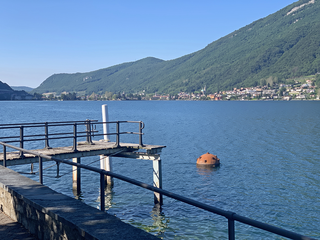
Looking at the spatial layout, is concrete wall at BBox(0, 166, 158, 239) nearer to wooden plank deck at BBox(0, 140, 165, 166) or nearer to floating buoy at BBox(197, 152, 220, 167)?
wooden plank deck at BBox(0, 140, 165, 166)

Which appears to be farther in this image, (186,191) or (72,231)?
(186,191)

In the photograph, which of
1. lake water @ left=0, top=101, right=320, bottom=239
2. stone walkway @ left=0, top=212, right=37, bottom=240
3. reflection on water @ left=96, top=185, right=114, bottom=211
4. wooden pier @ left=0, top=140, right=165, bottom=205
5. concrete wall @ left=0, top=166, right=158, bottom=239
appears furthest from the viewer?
reflection on water @ left=96, top=185, right=114, bottom=211

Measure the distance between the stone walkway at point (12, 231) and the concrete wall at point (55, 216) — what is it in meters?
0.07

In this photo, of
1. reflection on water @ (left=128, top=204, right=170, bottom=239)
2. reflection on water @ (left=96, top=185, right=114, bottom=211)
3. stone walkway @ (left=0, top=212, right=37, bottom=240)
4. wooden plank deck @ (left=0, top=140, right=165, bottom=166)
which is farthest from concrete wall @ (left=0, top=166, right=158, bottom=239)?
reflection on water @ (left=96, top=185, right=114, bottom=211)

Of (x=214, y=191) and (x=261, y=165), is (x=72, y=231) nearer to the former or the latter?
(x=214, y=191)

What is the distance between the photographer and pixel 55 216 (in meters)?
4.98

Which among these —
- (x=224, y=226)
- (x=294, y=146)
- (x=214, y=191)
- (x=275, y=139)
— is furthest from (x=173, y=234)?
(x=275, y=139)

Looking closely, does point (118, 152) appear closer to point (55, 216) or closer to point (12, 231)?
point (12, 231)

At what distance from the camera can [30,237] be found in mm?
5520

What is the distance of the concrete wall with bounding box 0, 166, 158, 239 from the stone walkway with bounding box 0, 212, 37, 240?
0.07 meters

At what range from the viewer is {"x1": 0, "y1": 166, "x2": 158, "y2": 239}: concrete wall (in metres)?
4.45

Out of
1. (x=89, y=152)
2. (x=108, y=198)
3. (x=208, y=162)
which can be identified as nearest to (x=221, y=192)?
(x=108, y=198)

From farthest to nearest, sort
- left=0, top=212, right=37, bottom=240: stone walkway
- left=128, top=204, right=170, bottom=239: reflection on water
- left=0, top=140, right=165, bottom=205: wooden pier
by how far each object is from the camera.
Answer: left=0, top=140, right=165, bottom=205: wooden pier
left=128, top=204, right=170, bottom=239: reflection on water
left=0, top=212, right=37, bottom=240: stone walkway

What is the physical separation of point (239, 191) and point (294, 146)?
2156 cm
